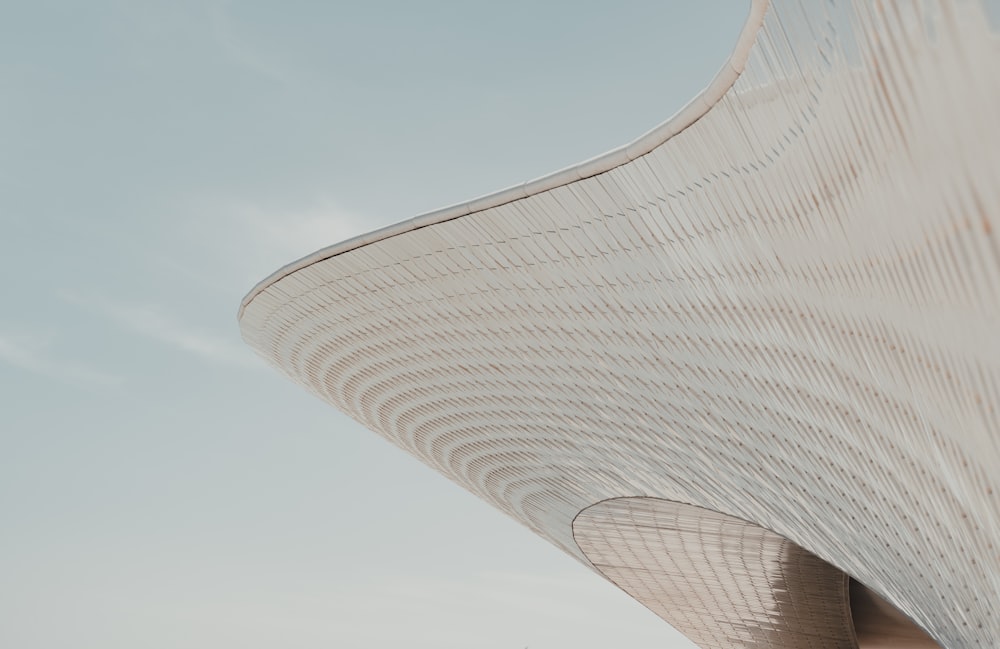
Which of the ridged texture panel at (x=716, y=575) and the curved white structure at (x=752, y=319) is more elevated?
the ridged texture panel at (x=716, y=575)

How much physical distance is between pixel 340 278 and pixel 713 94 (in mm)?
9391

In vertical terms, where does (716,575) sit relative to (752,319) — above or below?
above

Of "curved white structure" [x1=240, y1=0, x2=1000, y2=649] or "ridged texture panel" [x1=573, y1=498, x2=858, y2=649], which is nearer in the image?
"curved white structure" [x1=240, y1=0, x2=1000, y2=649]

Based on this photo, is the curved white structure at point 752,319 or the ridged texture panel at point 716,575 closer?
the curved white structure at point 752,319

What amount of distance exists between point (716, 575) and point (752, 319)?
20.7m

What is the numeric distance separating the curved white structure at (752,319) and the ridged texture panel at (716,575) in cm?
32

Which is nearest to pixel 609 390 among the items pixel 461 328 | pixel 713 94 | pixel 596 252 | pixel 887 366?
pixel 461 328

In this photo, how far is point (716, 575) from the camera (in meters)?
30.7

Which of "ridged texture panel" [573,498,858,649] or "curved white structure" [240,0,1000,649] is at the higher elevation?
"ridged texture panel" [573,498,858,649]

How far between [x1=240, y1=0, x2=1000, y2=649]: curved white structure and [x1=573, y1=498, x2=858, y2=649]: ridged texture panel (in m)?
0.32

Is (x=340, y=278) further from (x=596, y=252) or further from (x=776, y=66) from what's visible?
(x=776, y=66)

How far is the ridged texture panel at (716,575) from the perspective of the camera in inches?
1053

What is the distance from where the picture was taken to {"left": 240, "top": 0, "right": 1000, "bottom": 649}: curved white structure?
6.60 metres

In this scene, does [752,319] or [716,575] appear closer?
[752,319]
